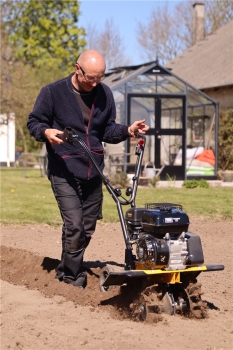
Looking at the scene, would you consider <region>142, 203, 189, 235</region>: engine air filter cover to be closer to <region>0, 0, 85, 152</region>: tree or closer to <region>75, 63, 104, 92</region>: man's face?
<region>75, 63, 104, 92</region>: man's face

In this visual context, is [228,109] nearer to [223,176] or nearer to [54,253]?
[223,176]

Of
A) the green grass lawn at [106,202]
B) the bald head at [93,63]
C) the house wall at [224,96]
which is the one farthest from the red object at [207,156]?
the bald head at [93,63]

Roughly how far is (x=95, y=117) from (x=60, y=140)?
2.18ft

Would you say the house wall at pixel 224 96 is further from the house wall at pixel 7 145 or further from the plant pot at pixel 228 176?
the house wall at pixel 7 145

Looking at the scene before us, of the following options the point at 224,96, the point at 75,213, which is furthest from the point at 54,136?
the point at 224,96

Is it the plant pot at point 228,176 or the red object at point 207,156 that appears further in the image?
the red object at point 207,156

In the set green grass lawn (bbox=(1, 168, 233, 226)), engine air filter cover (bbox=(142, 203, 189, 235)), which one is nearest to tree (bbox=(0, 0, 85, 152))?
green grass lawn (bbox=(1, 168, 233, 226))

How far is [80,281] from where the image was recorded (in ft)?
21.2

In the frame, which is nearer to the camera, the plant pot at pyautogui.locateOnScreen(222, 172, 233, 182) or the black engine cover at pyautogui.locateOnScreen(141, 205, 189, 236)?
the black engine cover at pyautogui.locateOnScreen(141, 205, 189, 236)

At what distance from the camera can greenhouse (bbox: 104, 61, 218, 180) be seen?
20.3 m

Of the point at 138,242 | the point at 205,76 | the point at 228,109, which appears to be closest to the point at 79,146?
the point at 138,242

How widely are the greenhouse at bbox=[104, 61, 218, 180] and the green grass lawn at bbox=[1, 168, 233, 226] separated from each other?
2.76 metres

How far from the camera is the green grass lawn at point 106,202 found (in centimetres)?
1201

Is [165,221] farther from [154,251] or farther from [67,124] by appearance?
[67,124]
